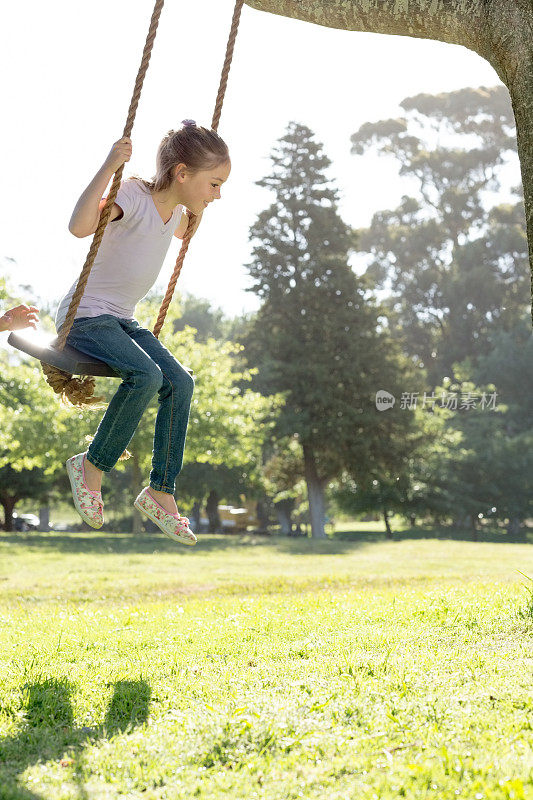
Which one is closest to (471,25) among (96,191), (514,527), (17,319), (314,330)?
(96,191)

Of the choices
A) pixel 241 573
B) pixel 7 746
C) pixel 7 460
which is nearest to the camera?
pixel 7 746

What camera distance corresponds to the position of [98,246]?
14.2 ft

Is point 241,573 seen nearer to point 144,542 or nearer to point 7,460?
point 144,542

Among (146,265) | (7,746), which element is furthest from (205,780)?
(146,265)

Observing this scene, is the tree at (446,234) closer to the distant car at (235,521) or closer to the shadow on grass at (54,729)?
the distant car at (235,521)

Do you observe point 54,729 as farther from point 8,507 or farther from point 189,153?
point 8,507

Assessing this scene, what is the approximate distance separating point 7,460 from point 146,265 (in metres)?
22.2

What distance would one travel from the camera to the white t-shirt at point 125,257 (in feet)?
15.1

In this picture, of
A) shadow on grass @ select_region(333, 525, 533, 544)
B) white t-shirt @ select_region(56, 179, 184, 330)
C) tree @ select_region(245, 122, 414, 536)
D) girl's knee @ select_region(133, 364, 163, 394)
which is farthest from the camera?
shadow on grass @ select_region(333, 525, 533, 544)

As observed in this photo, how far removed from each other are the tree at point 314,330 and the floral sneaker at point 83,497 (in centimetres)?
2563

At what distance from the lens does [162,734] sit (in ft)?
10.5

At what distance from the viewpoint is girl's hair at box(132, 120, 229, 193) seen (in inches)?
184

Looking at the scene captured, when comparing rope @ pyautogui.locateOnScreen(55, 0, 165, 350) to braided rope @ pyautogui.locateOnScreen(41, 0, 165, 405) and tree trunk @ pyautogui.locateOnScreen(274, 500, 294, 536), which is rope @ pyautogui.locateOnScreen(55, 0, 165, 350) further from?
tree trunk @ pyautogui.locateOnScreen(274, 500, 294, 536)

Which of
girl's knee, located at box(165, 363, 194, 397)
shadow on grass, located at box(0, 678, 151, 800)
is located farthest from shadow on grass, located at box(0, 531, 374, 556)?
shadow on grass, located at box(0, 678, 151, 800)
